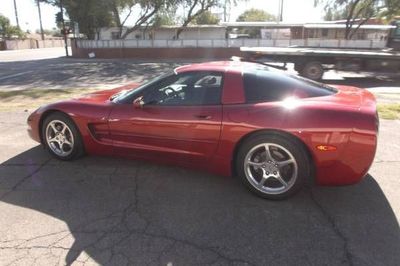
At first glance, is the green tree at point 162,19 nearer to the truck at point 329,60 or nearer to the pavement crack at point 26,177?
the truck at point 329,60

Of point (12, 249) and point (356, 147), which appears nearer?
point (12, 249)

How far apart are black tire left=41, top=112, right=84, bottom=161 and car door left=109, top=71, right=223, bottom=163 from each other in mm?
569

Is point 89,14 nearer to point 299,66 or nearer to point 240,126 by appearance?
point 299,66

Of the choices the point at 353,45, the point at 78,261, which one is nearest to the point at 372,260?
the point at 78,261

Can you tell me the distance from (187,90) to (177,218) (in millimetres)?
1441

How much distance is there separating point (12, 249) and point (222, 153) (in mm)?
2009

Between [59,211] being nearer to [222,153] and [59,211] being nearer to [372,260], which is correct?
[222,153]

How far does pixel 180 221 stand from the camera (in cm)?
325

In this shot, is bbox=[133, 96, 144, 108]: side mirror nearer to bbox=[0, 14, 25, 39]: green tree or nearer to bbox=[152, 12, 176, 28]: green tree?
bbox=[152, 12, 176, 28]: green tree

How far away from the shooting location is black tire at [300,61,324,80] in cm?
1324

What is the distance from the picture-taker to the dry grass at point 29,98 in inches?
330

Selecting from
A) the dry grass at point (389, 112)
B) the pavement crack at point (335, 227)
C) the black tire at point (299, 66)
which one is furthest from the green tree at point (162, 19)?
the pavement crack at point (335, 227)

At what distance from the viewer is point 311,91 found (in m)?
3.83

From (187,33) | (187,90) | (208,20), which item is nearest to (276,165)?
(187,90)
